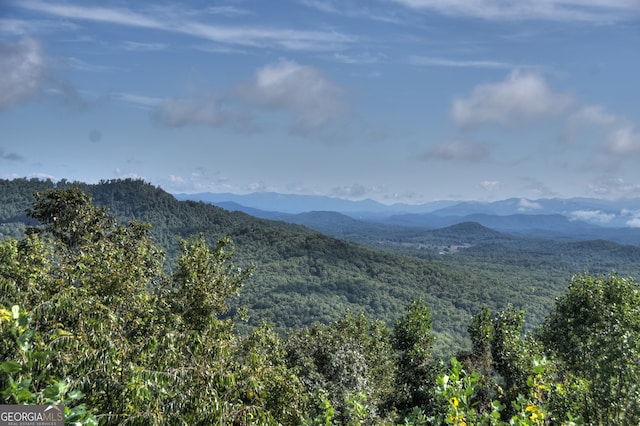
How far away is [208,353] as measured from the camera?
Result: 9953 millimetres

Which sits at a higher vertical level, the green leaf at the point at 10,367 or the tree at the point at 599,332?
the green leaf at the point at 10,367

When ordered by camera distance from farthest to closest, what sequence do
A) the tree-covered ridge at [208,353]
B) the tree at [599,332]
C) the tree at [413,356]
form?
the tree at [413,356]
the tree at [599,332]
the tree-covered ridge at [208,353]

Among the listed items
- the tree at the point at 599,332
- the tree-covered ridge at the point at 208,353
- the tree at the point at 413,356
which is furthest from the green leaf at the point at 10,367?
the tree at the point at 413,356

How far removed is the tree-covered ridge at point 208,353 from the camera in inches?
244

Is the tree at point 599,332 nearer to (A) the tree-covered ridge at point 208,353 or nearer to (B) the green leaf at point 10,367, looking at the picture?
(A) the tree-covered ridge at point 208,353

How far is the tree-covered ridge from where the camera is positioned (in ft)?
20.3

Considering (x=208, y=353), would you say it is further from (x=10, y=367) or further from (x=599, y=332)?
(x=599, y=332)

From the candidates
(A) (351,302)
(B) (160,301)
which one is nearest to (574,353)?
(B) (160,301)

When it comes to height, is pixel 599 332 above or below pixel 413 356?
above

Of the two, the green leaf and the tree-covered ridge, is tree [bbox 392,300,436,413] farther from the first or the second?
the green leaf

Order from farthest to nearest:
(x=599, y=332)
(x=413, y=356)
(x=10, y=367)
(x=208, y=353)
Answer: (x=413, y=356) → (x=599, y=332) → (x=208, y=353) → (x=10, y=367)

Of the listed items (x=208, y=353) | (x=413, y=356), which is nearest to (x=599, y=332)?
(x=208, y=353)

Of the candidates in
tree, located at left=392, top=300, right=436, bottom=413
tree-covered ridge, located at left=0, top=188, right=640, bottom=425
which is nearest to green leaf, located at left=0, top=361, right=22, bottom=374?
tree-covered ridge, located at left=0, top=188, right=640, bottom=425

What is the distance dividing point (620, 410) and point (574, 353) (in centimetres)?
2223
